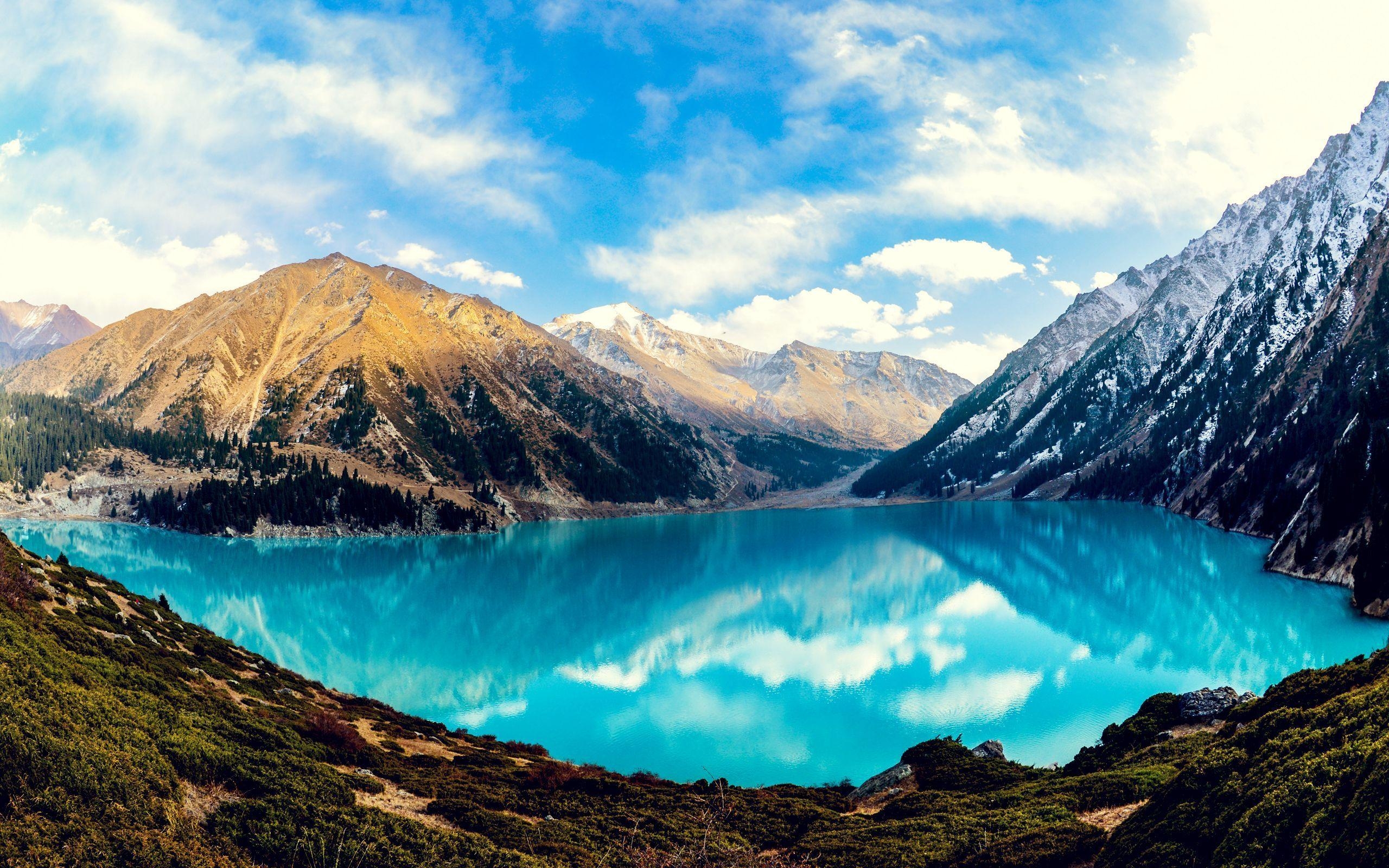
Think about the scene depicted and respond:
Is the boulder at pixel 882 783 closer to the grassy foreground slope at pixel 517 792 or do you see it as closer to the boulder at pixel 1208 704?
the grassy foreground slope at pixel 517 792

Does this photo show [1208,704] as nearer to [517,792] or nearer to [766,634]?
[517,792]

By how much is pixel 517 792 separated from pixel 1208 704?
29.8m

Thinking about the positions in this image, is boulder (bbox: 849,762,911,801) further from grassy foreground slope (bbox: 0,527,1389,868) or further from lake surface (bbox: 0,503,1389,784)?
lake surface (bbox: 0,503,1389,784)

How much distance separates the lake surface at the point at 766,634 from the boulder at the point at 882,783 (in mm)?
4117

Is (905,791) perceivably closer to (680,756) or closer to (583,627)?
(680,756)

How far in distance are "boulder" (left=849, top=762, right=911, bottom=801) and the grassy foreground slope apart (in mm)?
445

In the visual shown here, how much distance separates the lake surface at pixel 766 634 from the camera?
42.0m

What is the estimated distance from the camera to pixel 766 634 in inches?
2717

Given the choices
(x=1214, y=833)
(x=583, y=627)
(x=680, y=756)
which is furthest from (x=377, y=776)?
(x=583, y=627)

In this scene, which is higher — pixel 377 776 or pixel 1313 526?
pixel 1313 526

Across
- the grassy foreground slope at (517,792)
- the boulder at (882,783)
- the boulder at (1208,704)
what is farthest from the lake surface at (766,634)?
the grassy foreground slope at (517,792)

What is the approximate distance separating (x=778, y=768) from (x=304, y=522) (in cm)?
14550

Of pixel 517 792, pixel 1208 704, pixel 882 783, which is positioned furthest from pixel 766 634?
pixel 517 792

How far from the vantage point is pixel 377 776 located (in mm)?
24531
